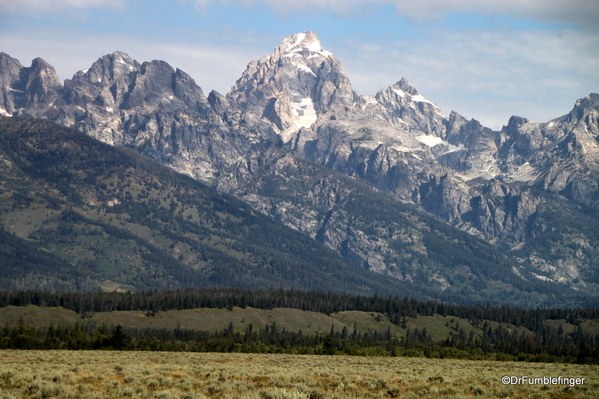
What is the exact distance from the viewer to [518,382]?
213 feet

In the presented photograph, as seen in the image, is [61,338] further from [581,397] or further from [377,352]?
[581,397]

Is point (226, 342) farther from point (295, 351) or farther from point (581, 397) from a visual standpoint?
point (581, 397)

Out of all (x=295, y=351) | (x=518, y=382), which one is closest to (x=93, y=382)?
(x=518, y=382)

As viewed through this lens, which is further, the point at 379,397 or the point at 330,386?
the point at 330,386

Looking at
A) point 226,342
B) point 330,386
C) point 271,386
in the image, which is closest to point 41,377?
point 271,386

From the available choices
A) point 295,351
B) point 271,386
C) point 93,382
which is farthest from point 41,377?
point 295,351

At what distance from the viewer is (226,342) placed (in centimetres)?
17950

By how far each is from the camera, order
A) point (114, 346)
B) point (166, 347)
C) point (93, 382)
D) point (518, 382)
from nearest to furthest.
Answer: point (93, 382)
point (518, 382)
point (114, 346)
point (166, 347)

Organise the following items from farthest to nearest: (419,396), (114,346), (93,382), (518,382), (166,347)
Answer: (166,347)
(114,346)
(518,382)
(93,382)
(419,396)

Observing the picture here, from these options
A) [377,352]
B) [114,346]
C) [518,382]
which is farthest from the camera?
[377,352]

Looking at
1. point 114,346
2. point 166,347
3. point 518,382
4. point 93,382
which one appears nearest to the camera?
point 93,382

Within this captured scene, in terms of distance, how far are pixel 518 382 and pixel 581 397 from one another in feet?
38.9

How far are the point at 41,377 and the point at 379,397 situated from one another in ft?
92.9

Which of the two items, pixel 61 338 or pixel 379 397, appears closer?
pixel 379 397
